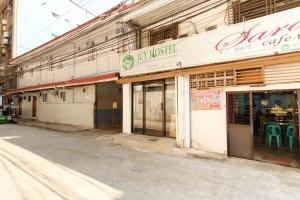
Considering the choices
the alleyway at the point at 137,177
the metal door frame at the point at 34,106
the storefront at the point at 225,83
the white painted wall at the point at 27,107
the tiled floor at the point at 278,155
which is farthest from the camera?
the white painted wall at the point at 27,107

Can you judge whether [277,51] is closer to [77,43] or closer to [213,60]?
[213,60]

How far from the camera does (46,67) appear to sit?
21.6m

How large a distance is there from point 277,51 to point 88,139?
9704 mm

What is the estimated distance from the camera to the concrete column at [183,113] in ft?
29.5

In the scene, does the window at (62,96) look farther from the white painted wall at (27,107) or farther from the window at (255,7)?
the window at (255,7)

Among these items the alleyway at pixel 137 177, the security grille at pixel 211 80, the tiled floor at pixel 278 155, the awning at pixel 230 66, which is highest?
the awning at pixel 230 66

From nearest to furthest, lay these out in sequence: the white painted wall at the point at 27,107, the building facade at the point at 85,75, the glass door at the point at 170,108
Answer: the glass door at the point at 170,108 < the building facade at the point at 85,75 < the white painted wall at the point at 27,107

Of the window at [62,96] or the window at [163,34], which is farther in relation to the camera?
the window at [62,96]

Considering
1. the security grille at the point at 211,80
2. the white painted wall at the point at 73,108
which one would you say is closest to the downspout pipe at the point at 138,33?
the security grille at the point at 211,80

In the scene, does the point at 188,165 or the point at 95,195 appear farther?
the point at 188,165

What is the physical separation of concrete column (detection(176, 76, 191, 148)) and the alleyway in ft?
3.69

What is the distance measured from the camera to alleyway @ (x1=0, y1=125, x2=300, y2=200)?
491 cm

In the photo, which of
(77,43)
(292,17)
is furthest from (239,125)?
(77,43)

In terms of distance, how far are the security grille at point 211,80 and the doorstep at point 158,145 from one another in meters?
2.46
